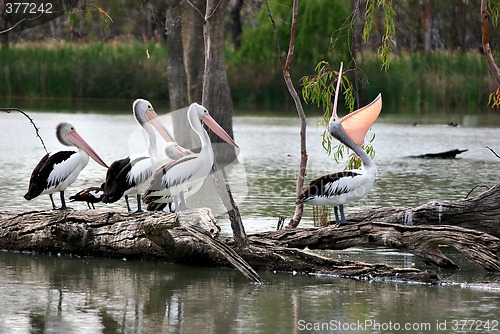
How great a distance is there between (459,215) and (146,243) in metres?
2.35

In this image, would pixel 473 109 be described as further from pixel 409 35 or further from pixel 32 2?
pixel 409 35

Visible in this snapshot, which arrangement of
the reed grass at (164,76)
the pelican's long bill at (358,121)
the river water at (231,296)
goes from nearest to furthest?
the river water at (231,296)
the pelican's long bill at (358,121)
the reed grass at (164,76)

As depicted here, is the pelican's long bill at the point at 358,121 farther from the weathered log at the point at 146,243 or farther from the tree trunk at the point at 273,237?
the weathered log at the point at 146,243

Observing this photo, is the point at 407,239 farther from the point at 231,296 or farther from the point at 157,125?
the point at 157,125

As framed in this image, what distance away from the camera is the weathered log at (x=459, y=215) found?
26.9 ft

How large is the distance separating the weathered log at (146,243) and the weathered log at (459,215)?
1010 mm

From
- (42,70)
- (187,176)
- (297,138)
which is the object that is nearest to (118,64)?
(42,70)

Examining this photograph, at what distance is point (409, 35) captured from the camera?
4634 centimetres

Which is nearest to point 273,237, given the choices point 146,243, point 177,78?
point 146,243

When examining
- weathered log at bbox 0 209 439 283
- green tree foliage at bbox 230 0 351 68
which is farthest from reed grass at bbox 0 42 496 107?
weathered log at bbox 0 209 439 283

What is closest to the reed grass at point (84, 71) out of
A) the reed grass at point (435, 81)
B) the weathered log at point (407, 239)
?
the reed grass at point (435, 81)

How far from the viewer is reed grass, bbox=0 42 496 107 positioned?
2661cm

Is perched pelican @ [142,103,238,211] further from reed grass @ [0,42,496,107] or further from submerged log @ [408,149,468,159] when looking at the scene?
reed grass @ [0,42,496,107]

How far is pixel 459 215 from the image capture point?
27.1 ft
